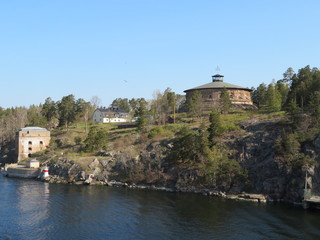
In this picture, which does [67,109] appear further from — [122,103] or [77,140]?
[122,103]

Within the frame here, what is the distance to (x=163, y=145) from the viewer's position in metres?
64.1

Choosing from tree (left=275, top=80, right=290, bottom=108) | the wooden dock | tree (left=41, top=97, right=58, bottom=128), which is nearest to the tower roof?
tree (left=275, top=80, right=290, bottom=108)

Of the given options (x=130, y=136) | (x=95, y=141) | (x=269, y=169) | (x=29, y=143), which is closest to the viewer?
(x=269, y=169)

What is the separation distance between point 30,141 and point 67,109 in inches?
610

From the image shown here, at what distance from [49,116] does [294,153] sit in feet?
254

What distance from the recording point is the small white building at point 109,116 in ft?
372

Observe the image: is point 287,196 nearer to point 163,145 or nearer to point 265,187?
point 265,187

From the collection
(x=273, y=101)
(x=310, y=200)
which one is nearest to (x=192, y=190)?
(x=310, y=200)

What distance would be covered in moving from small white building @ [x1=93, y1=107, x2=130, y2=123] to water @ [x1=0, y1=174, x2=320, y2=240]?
2553 inches

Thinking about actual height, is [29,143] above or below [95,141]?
below

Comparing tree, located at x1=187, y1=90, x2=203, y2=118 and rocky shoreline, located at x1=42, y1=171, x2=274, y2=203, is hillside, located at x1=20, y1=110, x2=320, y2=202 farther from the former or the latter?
tree, located at x1=187, y1=90, x2=203, y2=118

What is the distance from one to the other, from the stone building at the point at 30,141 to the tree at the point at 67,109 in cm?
1086

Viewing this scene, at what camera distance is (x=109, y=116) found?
11412 centimetres

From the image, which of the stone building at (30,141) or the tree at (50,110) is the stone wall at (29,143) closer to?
the stone building at (30,141)
